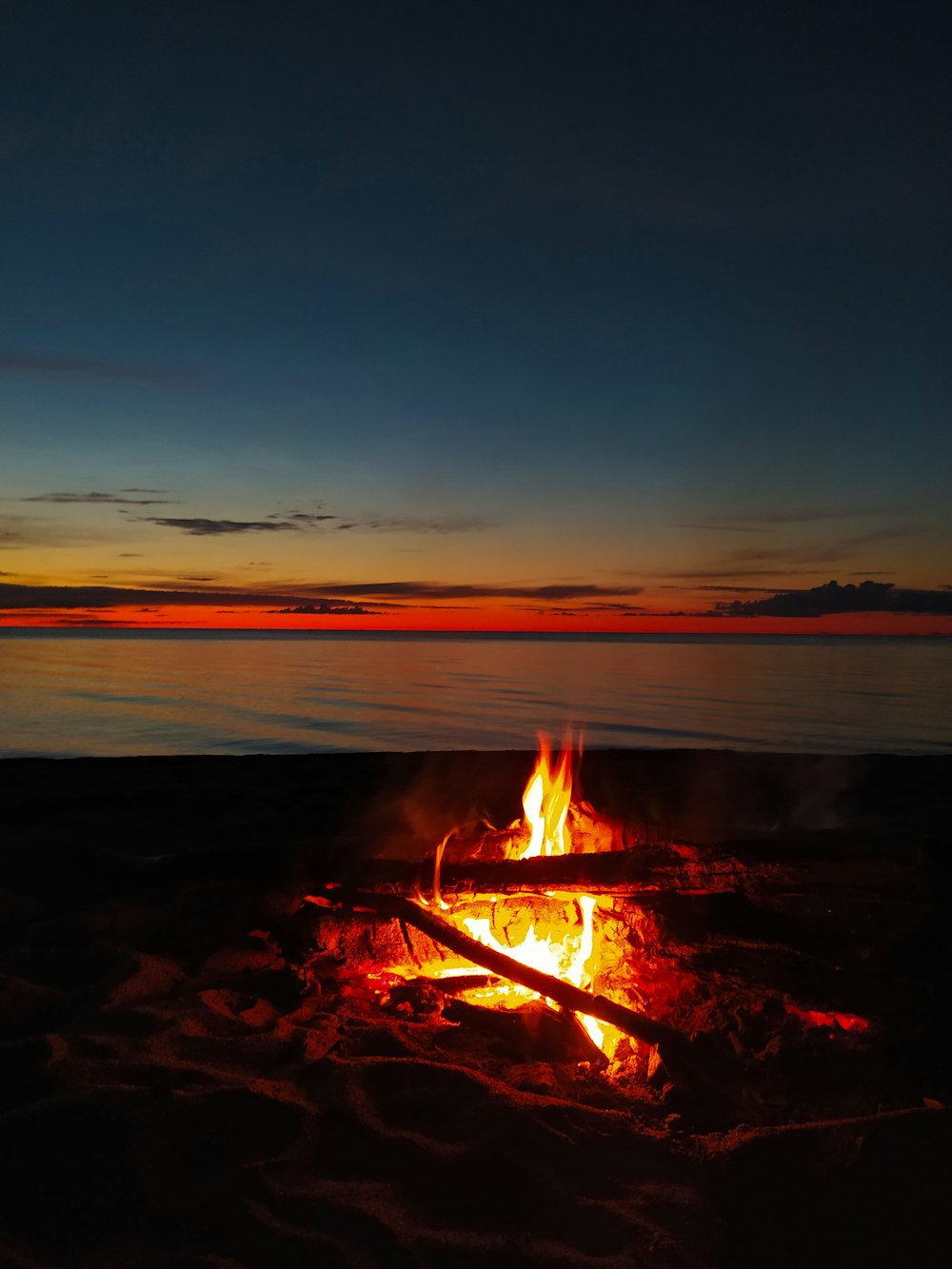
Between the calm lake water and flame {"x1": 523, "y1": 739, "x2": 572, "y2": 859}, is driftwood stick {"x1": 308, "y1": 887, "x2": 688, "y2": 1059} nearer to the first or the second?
flame {"x1": 523, "y1": 739, "x2": 572, "y2": 859}

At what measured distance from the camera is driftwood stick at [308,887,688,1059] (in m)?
3.54

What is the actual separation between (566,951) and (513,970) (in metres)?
0.54

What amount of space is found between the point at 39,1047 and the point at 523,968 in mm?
2031

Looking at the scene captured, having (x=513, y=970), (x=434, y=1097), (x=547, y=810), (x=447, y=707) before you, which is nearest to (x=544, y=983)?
(x=513, y=970)

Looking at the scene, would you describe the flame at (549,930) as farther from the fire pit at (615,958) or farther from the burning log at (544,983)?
the burning log at (544,983)

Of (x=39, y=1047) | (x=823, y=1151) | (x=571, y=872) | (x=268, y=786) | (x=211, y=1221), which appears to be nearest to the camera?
(x=211, y=1221)

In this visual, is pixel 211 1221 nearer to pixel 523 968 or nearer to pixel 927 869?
pixel 523 968

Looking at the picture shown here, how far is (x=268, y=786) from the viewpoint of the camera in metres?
9.19

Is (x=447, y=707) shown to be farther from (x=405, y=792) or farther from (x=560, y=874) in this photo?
(x=560, y=874)

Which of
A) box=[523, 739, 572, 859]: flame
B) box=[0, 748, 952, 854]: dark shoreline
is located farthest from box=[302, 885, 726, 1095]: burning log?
box=[0, 748, 952, 854]: dark shoreline

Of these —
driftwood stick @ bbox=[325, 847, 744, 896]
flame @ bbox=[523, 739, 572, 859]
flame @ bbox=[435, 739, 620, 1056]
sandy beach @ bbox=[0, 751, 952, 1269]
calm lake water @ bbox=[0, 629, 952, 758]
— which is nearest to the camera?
sandy beach @ bbox=[0, 751, 952, 1269]

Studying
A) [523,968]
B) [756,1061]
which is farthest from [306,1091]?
[756,1061]

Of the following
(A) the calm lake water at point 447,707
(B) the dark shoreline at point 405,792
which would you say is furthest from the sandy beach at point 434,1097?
(A) the calm lake water at point 447,707

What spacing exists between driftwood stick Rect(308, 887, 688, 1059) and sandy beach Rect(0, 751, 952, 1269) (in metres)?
0.18
